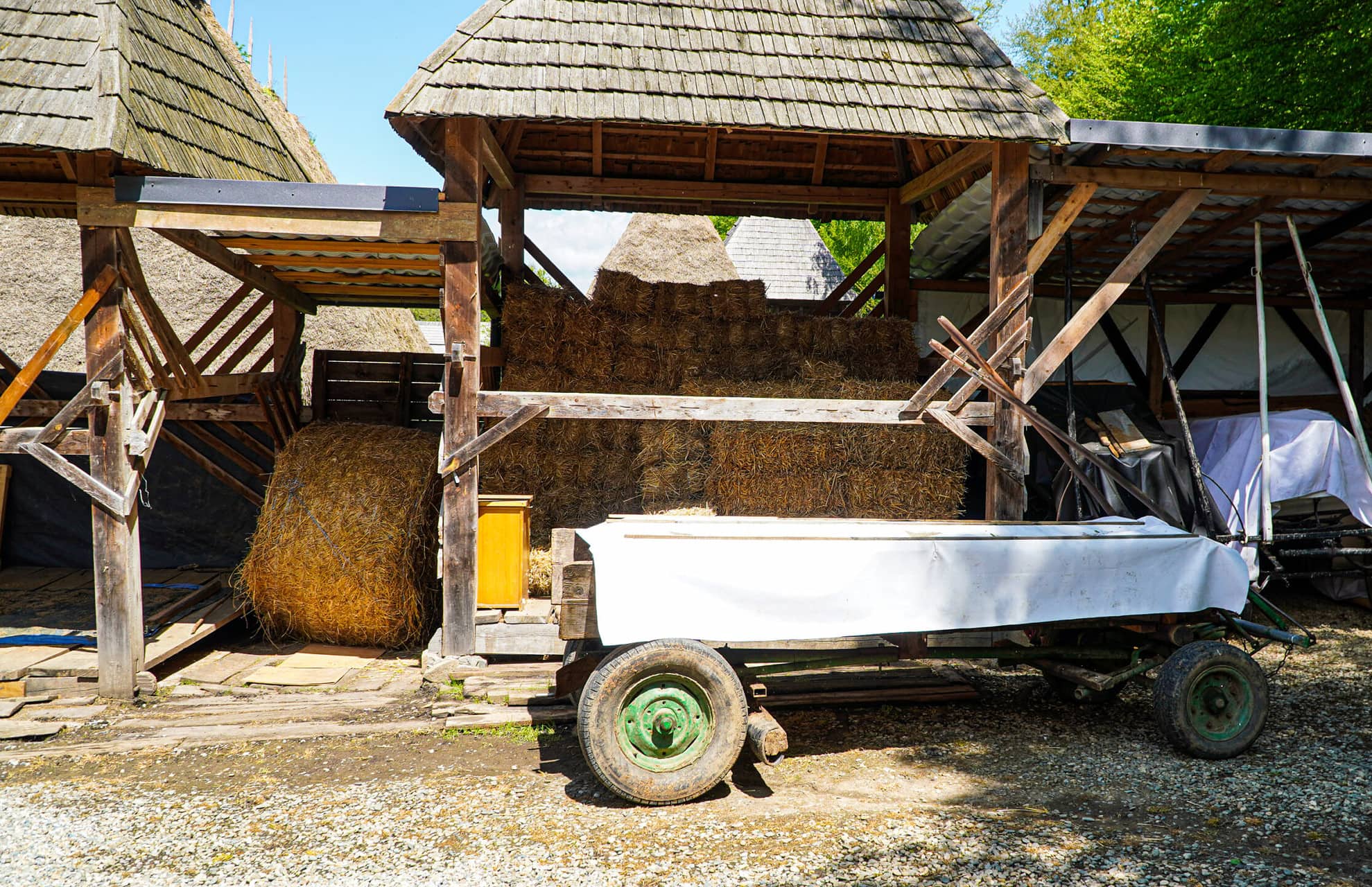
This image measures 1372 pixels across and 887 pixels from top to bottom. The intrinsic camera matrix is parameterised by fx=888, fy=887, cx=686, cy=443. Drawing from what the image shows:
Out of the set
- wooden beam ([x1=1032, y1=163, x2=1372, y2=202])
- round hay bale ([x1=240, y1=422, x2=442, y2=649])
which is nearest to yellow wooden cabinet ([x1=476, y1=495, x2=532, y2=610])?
round hay bale ([x1=240, y1=422, x2=442, y2=649])

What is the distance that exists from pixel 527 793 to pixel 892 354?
19.6 feet

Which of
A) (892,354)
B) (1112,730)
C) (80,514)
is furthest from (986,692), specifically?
(80,514)

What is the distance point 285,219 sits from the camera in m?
6.41

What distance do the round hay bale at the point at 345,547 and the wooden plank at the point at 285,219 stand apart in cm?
217

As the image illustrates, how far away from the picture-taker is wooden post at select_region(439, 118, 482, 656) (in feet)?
21.7

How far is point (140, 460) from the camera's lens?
6.61 metres

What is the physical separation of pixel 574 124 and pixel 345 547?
4.02 metres

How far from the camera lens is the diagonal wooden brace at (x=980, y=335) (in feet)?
22.1

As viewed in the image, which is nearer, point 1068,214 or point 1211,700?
point 1211,700

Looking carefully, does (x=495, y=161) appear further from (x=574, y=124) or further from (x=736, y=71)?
(x=736, y=71)

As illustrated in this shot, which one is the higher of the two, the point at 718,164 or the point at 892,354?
the point at 718,164

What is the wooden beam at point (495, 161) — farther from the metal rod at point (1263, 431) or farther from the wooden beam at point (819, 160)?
the metal rod at point (1263, 431)

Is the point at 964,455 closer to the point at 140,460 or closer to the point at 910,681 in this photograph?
the point at 910,681

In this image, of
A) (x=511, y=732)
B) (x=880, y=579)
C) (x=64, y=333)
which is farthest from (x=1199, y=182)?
(x=64, y=333)
